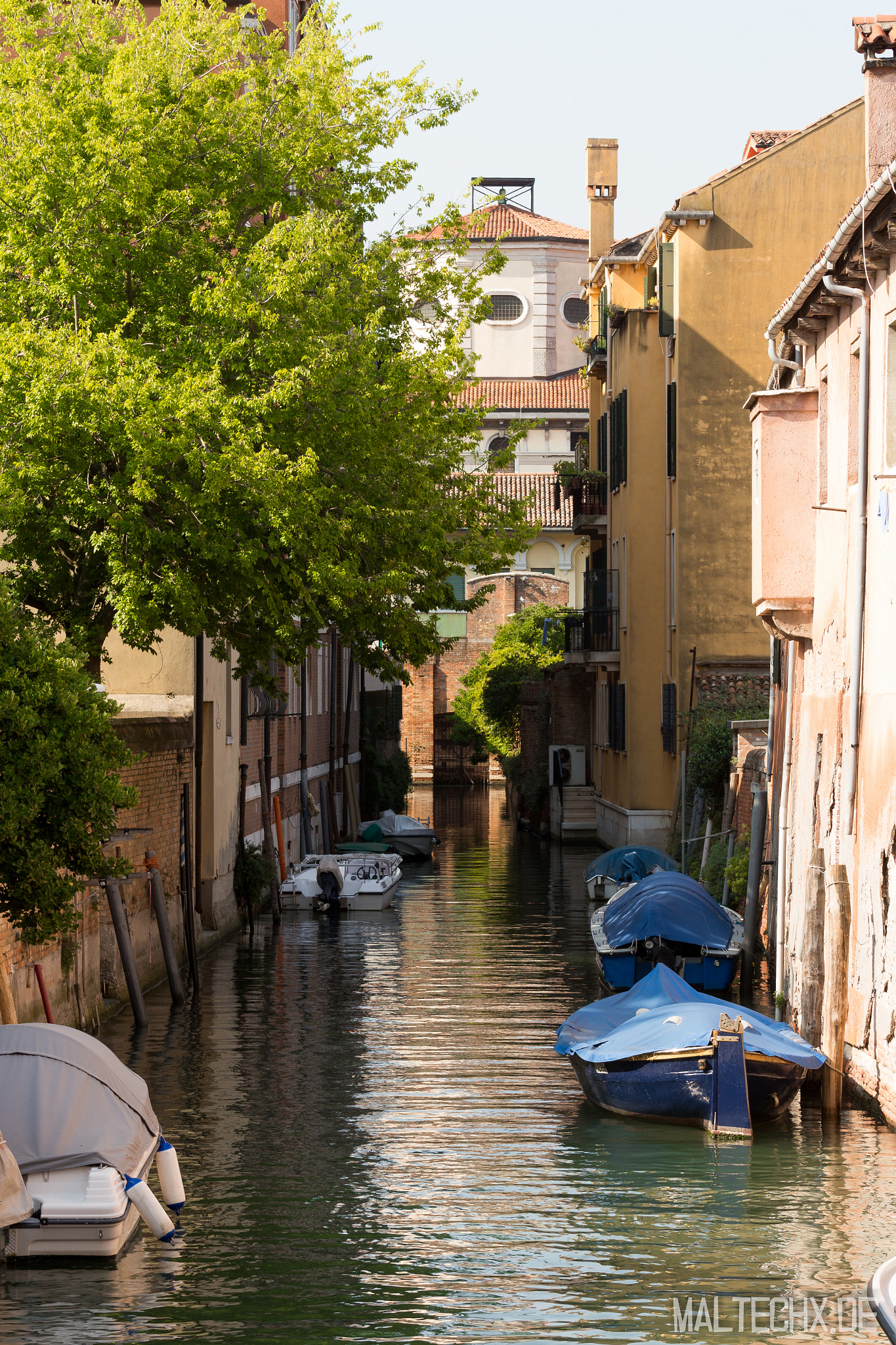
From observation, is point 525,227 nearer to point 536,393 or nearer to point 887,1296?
point 536,393

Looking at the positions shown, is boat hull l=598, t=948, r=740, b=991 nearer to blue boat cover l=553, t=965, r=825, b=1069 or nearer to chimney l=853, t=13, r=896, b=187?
blue boat cover l=553, t=965, r=825, b=1069

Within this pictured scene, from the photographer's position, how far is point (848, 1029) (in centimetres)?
1331

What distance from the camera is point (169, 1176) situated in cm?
992

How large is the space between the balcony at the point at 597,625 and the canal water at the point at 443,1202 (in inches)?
664

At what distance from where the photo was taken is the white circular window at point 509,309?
2842 inches

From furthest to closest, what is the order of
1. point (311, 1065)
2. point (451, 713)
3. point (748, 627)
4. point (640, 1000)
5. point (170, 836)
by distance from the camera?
point (451, 713) < point (748, 627) < point (170, 836) < point (311, 1065) < point (640, 1000)

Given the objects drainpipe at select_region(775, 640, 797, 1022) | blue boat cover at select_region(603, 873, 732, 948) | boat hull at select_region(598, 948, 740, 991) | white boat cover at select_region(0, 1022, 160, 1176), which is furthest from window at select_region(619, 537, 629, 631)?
white boat cover at select_region(0, 1022, 160, 1176)

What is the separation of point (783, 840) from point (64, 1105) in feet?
32.5

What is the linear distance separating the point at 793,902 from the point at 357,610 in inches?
233

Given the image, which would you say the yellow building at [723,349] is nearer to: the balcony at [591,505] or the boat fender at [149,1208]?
the balcony at [591,505]

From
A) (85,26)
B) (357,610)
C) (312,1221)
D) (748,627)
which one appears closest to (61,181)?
(85,26)

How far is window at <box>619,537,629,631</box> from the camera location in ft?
111

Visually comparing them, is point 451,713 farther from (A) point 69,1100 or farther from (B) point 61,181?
(A) point 69,1100

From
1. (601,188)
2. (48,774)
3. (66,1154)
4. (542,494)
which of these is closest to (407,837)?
(601,188)
